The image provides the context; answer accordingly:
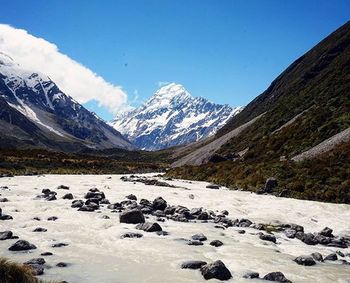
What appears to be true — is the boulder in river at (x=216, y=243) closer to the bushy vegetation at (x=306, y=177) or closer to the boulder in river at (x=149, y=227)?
the boulder in river at (x=149, y=227)

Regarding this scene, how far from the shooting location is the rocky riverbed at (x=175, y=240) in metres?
16.0

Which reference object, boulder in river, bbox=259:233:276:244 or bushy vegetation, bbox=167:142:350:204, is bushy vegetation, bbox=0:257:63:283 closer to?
boulder in river, bbox=259:233:276:244

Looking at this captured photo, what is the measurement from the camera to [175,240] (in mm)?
21484

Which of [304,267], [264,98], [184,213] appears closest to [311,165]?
[184,213]

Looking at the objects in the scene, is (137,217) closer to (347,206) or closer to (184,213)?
(184,213)

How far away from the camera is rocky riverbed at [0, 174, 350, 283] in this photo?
16000 millimetres

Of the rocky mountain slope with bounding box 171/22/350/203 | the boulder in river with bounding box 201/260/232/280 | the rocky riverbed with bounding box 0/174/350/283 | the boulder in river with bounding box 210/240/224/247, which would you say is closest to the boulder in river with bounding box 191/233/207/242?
the rocky riverbed with bounding box 0/174/350/283

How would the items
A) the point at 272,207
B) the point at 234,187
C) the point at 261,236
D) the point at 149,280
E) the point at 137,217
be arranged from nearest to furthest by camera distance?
the point at 149,280
the point at 261,236
the point at 137,217
the point at 272,207
the point at 234,187

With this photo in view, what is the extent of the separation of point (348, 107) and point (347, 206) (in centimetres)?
3703

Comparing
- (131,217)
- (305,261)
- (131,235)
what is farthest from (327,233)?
(131,217)

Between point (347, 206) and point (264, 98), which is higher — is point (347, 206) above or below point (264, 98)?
below

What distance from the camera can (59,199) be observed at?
35.1 m

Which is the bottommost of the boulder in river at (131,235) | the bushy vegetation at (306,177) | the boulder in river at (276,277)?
the boulder in river at (131,235)

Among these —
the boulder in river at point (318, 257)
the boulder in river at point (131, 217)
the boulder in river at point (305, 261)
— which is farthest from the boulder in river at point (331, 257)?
the boulder in river at point (131, 217)
